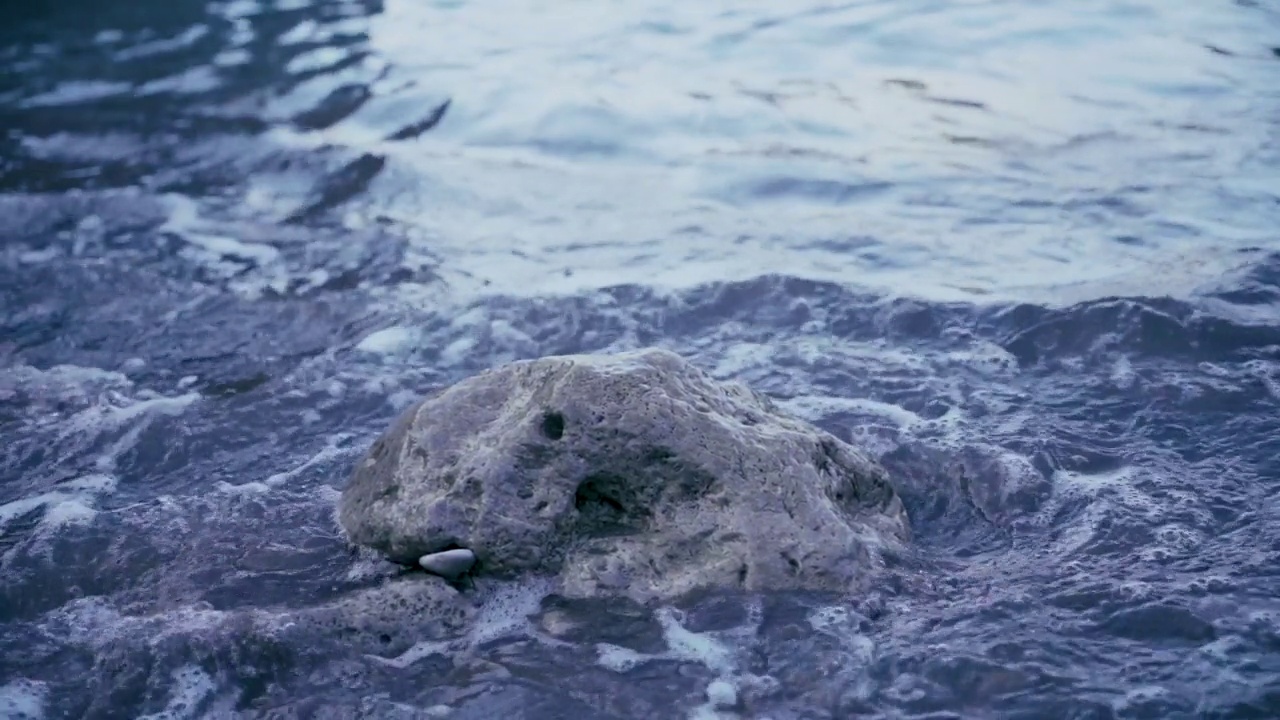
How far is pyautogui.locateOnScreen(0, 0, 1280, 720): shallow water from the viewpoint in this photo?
3.22 metres

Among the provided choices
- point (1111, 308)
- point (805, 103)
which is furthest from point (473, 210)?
point (1111, 308)

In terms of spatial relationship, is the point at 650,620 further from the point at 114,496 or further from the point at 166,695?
the point at 114,496

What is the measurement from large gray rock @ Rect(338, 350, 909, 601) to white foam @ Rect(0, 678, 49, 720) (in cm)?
94

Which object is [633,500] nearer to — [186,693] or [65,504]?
[186,693]

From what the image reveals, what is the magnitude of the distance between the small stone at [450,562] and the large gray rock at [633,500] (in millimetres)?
24

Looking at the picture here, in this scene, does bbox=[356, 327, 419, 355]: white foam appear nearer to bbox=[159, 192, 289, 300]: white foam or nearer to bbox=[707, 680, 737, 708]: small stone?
bbox=[159, 192, 289, 300]: white foam

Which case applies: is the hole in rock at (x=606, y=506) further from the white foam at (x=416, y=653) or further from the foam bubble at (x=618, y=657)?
the white foam at (x=416, y=653)

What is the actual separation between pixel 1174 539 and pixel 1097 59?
5556mm

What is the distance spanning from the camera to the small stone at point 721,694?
10.0 ft

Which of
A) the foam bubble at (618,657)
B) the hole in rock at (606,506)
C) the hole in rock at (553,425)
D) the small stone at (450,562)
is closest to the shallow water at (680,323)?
the foam bubble at (618,657)

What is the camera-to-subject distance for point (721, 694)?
3084mm

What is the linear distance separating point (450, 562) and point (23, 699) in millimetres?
1079

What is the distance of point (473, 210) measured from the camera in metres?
6.66

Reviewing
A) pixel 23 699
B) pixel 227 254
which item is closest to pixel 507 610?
pixel 23 699
